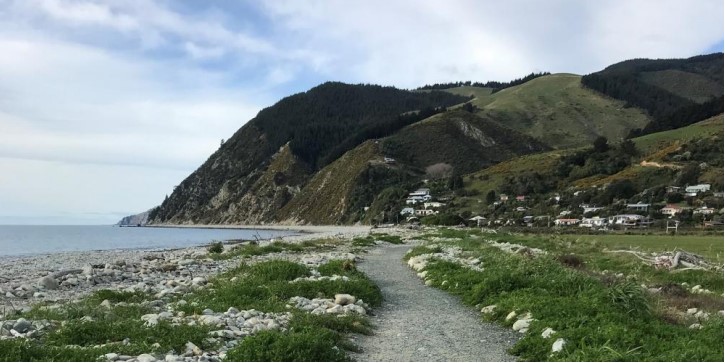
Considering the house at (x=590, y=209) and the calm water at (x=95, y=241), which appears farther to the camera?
the house at (x=590, y=209)

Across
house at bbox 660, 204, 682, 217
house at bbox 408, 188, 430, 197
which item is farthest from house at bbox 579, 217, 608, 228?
house at bbox 408, 188, 430, 197

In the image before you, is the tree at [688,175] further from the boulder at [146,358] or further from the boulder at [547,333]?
the boulder at [146,358]

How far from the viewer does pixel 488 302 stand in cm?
1452

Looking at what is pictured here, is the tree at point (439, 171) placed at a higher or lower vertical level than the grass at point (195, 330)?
higher

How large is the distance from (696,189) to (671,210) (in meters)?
9.98

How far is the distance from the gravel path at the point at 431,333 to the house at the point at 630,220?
214 ft

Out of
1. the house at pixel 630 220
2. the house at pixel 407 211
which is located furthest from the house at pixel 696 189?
the house at pixel 407 211

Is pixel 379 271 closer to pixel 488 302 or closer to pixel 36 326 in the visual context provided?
pixel 488 302

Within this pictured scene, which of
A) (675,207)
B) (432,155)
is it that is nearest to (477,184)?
(432,155)

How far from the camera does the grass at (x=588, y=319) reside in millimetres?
8492

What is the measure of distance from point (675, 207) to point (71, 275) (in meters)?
78.8

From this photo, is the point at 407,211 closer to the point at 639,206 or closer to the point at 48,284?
the point at 639,206

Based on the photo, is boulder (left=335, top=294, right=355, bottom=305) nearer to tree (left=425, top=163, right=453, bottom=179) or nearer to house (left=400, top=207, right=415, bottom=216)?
house (left=400, top=207, right=415, bottom=216)

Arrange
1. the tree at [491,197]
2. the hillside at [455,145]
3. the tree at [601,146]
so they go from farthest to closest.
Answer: the hillside at [455,145] < the tree at [601,146] < the tree at [491,197]
